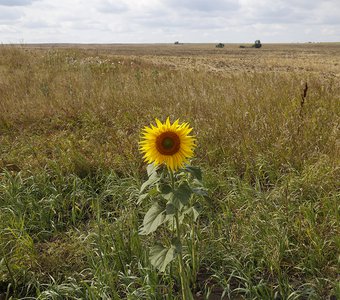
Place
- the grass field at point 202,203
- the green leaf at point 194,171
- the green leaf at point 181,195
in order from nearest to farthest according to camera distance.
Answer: the green leaf at point 181,195, the green leaf at point 194,171, the grass field at point 202,203

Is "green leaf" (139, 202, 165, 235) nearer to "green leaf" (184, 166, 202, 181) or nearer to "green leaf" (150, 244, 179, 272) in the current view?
"green leaf" (150, 244, 179, 272)

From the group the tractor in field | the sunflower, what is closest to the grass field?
the sunflower

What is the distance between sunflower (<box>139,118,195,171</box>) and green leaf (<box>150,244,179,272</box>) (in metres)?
0.38

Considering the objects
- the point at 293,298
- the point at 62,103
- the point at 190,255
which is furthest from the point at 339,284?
the point at 62,103

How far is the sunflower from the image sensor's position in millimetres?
→ 1618

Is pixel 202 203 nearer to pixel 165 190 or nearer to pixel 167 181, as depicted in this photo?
pixel 167 181

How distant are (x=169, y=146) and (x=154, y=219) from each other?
36 centimetres

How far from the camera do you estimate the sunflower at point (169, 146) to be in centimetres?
162

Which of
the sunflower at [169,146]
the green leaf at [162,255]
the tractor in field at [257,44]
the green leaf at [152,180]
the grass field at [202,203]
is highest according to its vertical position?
the tractor in field at [257,44]

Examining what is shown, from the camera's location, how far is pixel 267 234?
94.2 inches

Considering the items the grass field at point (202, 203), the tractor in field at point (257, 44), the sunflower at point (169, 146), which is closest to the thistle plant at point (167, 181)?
the sunflower at point (169, 146)

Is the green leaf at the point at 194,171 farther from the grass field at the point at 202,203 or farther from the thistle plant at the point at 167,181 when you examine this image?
the grass field at the point at 202,203

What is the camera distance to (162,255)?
1637mm

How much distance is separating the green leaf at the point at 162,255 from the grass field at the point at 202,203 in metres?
0.29
